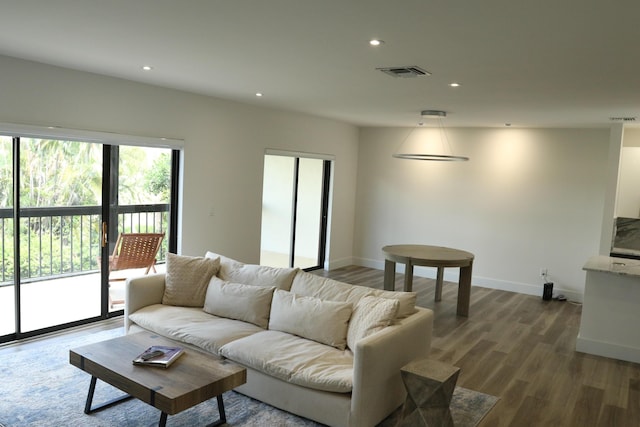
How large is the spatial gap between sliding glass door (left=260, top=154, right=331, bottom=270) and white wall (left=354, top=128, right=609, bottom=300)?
3.05 ft

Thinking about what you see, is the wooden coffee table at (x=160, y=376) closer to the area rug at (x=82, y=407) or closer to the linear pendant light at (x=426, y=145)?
the area rug at (x=82, y=407)

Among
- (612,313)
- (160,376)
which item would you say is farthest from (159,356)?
(612,313)

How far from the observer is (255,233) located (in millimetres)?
6586

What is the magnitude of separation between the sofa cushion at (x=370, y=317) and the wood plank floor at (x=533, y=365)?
3.28ft

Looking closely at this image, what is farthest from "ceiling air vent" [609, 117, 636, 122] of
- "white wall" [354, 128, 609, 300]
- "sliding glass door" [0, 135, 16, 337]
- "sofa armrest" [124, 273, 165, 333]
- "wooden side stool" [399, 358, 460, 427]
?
"sliding glass door" [0, 135, 16, 337]

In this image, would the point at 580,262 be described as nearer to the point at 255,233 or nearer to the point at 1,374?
the point at 255,233

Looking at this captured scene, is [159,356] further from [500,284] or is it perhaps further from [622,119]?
[500,284]

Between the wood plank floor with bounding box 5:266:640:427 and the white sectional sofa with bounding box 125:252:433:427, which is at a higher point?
the white sectional sofa with bounding box 125:252:433:427

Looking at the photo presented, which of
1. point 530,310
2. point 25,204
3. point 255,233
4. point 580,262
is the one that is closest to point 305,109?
point 255,233

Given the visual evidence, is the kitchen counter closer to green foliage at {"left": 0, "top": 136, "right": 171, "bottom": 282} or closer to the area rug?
the area rug

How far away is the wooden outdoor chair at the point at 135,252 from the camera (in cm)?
508

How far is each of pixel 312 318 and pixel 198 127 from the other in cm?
306

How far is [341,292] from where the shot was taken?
3.80 m

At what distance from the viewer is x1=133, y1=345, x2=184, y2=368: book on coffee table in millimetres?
2994
